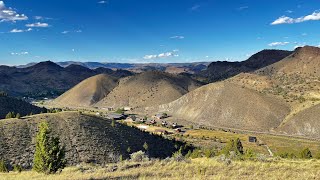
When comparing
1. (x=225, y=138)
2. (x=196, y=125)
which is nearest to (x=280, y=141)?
(x=225, y=138)

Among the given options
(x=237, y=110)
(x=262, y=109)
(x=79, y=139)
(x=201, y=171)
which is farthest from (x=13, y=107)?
(x=201, y=171)

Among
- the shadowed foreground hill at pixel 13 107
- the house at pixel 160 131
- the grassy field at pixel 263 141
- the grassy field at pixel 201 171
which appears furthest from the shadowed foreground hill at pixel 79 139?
the shadowed foreground hill at pixel 13 107

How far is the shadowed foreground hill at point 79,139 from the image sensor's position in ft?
245

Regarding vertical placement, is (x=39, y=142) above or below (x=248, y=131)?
above

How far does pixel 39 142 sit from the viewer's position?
40781mm

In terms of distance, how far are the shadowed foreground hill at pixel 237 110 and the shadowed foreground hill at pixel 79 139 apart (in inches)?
2872

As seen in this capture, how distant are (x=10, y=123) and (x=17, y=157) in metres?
16.8

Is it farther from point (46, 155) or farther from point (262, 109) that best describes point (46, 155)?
point (262, 109)

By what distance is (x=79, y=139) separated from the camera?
273 feet

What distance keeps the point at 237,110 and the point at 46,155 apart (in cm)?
14567

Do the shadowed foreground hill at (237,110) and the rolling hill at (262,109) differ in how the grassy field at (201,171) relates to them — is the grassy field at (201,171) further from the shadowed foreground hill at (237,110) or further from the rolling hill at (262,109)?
the shadowed foreground hill at (237,110)

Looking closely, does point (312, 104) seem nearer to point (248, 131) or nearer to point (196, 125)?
point (248, 131)

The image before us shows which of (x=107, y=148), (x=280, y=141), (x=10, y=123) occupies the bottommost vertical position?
(x=280, y=141)

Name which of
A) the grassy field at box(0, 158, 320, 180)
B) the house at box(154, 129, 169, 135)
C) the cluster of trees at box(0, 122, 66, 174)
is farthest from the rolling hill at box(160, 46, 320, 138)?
the grassy field at box(0, 158, 320, 180)
